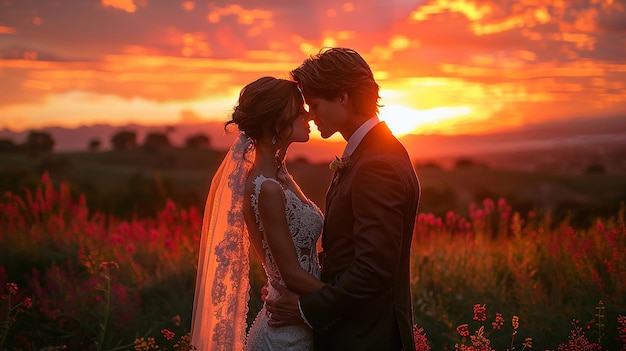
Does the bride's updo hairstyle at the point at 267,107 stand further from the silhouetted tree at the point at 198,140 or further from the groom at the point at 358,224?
the silhouetted tree at the point at 198,140

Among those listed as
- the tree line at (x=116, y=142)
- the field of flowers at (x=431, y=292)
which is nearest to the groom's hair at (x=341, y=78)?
the field of flowers at (x=431, y=292)

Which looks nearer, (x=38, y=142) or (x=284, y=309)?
(x=284, y=309)

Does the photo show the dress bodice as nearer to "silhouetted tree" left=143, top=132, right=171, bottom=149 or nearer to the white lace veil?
the white lace veil

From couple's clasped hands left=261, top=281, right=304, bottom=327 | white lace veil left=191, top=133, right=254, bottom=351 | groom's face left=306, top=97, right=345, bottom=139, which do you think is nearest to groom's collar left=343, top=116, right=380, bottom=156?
groom's face left=306, top=97, right=345, bottom=139

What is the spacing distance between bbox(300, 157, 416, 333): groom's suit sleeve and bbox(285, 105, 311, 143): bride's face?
73 cm

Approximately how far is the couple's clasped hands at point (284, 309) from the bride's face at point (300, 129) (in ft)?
3.10

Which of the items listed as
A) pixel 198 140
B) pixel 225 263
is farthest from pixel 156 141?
pixel 225 263

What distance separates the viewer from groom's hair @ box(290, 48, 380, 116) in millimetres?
4098

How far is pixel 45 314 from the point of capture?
7.66m

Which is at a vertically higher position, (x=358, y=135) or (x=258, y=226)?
(x=358, y=135)

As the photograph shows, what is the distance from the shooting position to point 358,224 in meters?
3.76

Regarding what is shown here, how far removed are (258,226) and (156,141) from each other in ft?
263

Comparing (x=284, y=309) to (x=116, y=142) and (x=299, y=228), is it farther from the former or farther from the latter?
(x=116, y=142)

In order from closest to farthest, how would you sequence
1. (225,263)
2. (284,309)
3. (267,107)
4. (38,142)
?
(284,309) → (267,107) → (225,263) → (38,142)
